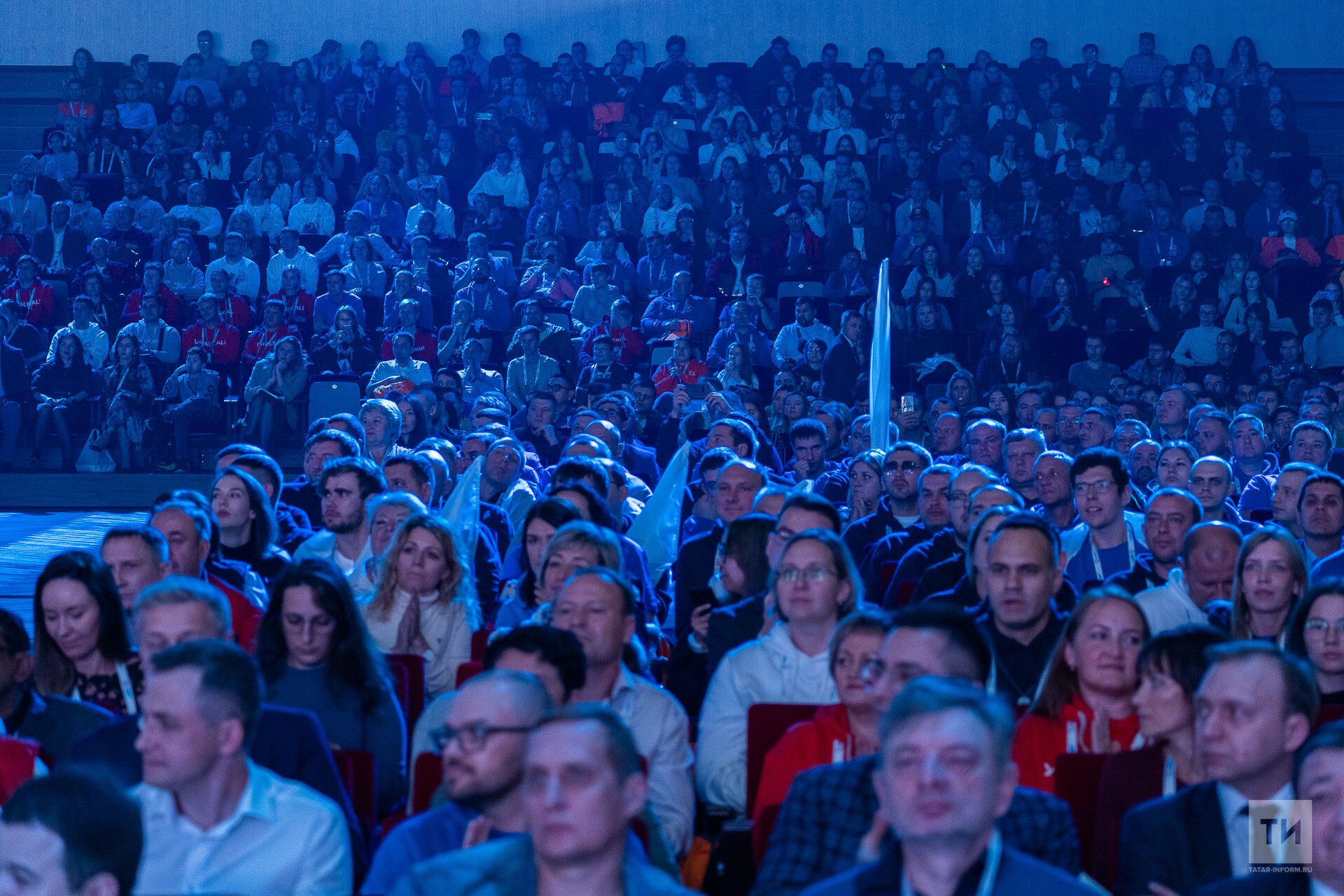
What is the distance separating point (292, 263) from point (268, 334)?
122 centimetres

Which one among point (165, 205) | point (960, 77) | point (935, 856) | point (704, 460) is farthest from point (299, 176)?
point (935, 856)

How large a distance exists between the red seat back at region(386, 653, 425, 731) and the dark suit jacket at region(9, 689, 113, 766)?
92cm

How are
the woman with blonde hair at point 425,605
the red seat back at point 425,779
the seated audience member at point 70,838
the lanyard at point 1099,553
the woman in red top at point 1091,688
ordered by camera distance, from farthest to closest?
the lanyard at point 1099,553, the woman with blonde hair at point 425,605, the woman in red top at point 1091,688, the red seat back at point 425,779, the seated audience member at point 70,838

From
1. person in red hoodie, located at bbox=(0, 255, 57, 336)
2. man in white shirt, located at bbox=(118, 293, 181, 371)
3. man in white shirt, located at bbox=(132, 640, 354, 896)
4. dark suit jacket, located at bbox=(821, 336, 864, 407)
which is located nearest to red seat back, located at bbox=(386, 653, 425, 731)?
man in white shirt, located at bbox=(132, 640, 354, 896)

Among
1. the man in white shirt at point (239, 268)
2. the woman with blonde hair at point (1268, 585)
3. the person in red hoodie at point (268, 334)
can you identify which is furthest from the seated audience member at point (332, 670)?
the man in white shirt at point (239, 268)

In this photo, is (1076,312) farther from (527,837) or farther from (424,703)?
(527,837)

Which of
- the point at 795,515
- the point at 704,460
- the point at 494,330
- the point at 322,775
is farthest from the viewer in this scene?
the point at 494,330

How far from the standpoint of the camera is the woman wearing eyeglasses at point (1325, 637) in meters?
4.02

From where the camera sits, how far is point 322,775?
11.5 ft

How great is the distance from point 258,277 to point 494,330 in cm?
233

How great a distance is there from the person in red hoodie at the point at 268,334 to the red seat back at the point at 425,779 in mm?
10393

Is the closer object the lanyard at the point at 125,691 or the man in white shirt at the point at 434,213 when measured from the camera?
the lanyard at the point at 125,691

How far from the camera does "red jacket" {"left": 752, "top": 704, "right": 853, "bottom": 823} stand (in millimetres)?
3695

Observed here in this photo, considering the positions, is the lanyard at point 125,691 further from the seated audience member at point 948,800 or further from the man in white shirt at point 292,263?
the man in white shirt at point 292,263
